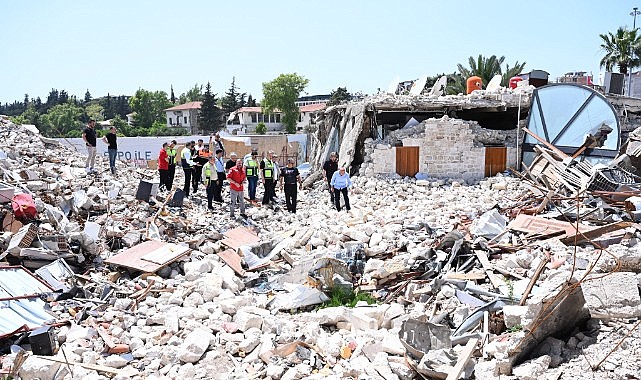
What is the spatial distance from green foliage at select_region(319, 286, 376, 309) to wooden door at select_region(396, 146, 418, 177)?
7.98 m

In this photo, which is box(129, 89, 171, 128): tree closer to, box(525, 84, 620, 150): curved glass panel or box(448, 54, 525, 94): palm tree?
box(448, 54, 525, 94): palm tree

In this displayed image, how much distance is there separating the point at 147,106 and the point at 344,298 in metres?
53.2

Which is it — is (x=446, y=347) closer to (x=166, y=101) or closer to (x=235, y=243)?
(x=235, y=243)

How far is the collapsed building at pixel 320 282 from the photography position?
4234 millimetres

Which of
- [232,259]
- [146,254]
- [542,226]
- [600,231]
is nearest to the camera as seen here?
[600,231]

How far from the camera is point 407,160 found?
13977 mm

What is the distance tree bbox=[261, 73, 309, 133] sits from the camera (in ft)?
154

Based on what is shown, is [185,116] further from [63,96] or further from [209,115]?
[63,96]

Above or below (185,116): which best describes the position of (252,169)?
below

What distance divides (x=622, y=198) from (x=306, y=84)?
138 feet

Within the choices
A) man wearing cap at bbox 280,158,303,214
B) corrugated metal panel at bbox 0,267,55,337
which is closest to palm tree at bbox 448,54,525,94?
man wearing cap at bbox 280,158,303,214

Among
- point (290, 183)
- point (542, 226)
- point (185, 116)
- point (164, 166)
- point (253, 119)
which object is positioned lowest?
Answer: point (542, 226)

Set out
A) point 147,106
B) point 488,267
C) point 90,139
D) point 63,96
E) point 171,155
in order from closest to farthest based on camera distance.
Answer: point 488,267 < point 90,139 < point 171,155 < point 147,106 < point 63,96

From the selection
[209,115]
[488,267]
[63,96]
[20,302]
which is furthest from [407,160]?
[63,96]
